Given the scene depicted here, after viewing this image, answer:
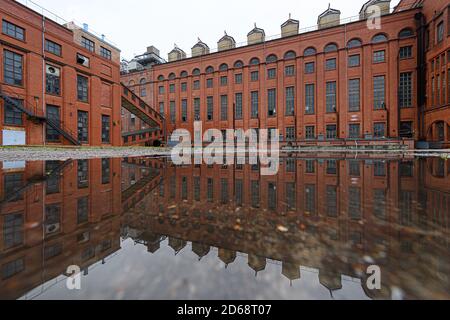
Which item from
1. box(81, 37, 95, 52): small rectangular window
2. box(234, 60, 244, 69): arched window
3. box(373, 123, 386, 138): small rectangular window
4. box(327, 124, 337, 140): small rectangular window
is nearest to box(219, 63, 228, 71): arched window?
box(234, 60, 244, 69): arched window

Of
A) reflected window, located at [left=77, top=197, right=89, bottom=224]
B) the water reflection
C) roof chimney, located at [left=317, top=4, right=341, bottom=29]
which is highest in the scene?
roof chimney, located at [left=317, top=4, right=341, bottom=29]

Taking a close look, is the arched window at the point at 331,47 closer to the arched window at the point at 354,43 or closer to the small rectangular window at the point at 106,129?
the arched window at the point at 354,43

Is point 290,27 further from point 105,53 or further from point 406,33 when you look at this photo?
point 105,53

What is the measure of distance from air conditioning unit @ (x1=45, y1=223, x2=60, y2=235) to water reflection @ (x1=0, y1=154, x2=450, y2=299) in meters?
0.02

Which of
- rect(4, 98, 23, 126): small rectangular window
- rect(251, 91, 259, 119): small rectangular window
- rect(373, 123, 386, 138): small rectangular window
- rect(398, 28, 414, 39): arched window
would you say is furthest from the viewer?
rect(251, 91, 259, 119): small rectangular window

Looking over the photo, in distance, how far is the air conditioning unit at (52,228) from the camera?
1.65m

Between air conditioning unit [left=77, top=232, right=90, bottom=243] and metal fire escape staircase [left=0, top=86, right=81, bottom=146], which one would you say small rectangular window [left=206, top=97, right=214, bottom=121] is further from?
air conditioning unit [left=77, top=232, right=90, bottom=243]

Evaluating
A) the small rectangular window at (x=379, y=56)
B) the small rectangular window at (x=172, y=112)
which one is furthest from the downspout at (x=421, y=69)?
the small rectangular window at (x=172, y=112)

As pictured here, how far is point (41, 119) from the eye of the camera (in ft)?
66.0

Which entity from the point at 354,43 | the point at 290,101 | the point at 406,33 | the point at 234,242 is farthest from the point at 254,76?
the point at 234,242

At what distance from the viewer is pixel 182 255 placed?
4.47ft

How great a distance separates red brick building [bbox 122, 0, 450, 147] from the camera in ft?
81.8
